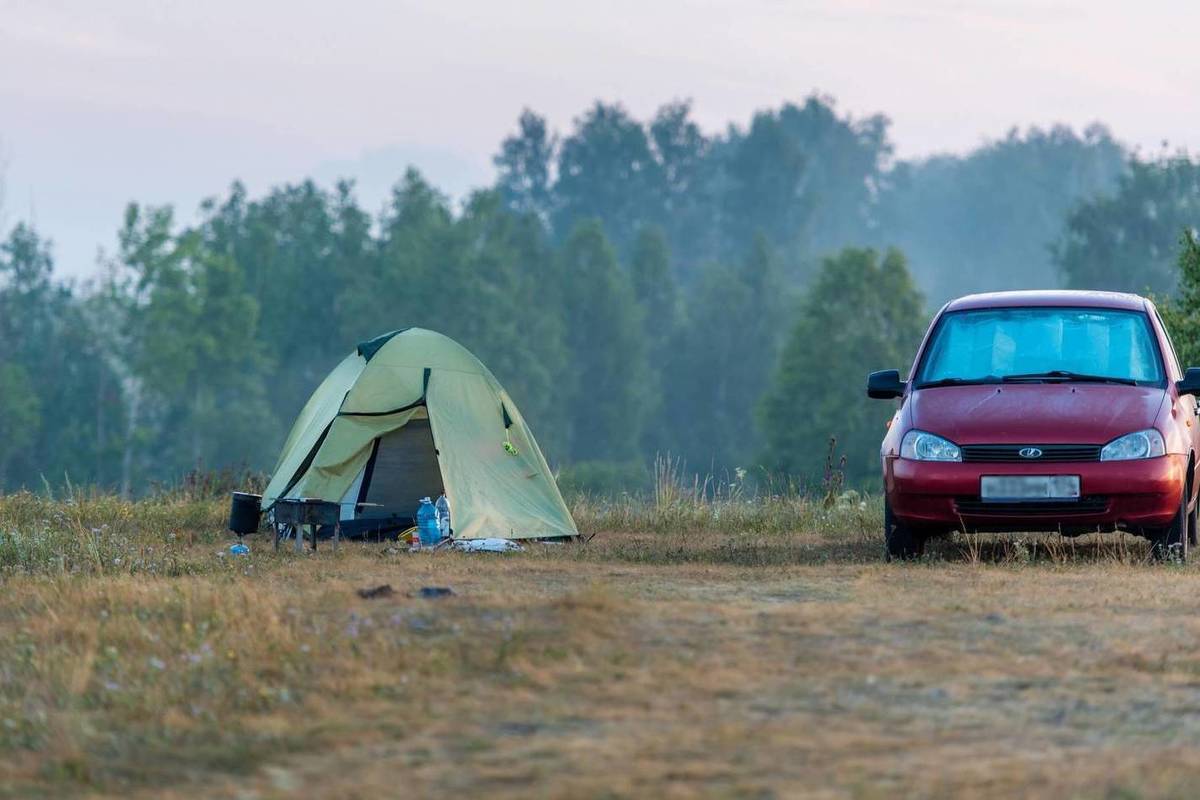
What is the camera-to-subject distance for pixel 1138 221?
75.4 meters

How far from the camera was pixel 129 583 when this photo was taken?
976 centimetres

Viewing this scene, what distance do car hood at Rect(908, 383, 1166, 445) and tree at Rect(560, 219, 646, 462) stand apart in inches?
2729

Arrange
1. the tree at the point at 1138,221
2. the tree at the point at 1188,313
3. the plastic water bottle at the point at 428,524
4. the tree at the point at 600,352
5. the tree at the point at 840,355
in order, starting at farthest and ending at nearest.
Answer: the tree at the point at 600,352 → the tree at the point at 1138,221 → the tree at the point at 840,355 → the tree at the point at 1188,313 → the plastic water bottle at the point at 428,524

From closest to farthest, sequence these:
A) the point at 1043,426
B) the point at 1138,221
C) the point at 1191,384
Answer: the point at 1043,426
the point at 1191,384
the point at 1138,221

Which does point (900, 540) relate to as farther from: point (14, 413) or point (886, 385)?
point (14, 413)

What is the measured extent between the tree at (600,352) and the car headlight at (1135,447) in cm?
6990

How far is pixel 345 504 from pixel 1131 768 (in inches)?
401

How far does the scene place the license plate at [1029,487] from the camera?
36.1 feet

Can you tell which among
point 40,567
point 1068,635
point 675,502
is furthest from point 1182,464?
point 40,567

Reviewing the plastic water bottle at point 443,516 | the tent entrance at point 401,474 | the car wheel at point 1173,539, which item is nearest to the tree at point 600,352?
the tent entrance at point 401,474

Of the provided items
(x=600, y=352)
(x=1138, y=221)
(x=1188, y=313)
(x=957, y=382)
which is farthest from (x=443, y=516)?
(x=600, y=352)

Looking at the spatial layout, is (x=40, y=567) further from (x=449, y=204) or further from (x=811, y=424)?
(x=449, y=204)

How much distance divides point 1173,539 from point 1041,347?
157cm

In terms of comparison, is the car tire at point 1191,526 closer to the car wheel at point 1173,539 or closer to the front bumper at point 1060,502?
the car wheel at point 1173,539
